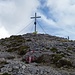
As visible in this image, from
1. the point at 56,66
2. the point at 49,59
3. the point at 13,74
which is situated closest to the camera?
the point at 13,74

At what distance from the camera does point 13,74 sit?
77.1 ft

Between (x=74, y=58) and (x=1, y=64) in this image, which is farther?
(x=74, y=58)

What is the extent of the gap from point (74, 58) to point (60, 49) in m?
5.33

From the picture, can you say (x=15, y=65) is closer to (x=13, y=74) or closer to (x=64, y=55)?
(x=13, y=74)

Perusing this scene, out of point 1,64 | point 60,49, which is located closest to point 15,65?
point 1,64

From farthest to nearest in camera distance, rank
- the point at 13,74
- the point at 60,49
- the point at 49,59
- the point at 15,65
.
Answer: the point at 60,49, the point at 49,59, the point at 15,65, the point at 13,74

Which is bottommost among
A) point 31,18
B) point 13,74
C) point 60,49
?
point 13,74

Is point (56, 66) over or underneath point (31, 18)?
underneath

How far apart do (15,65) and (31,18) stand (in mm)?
29853

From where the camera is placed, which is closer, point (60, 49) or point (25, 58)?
point (25, 58)

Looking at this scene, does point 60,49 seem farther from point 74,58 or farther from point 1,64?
point 1,64

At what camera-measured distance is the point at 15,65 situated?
83.7 feet

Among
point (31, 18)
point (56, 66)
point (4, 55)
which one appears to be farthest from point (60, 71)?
point (31, 18)

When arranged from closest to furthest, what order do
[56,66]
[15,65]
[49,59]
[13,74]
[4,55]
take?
[13,74] < [15,65] < [56,66] < [49,59] < [4,55]
